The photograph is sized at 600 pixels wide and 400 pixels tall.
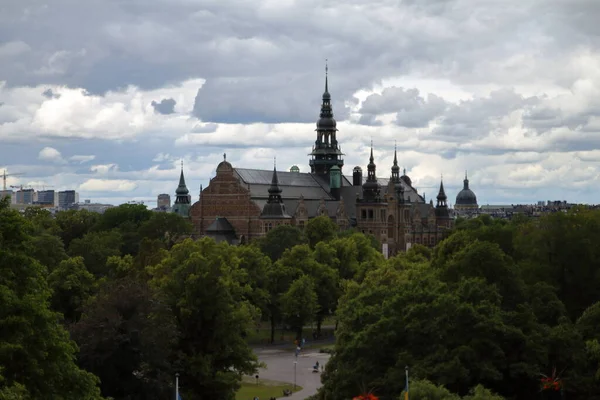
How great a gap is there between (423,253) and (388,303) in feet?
225

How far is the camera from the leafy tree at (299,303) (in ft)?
335

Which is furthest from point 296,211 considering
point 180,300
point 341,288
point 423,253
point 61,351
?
point 61,351

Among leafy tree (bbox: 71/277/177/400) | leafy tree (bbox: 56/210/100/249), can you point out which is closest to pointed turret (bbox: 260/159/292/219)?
leafy tree (bbox: 56/210/100/249)

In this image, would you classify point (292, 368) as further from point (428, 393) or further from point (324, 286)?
point (428, 393)

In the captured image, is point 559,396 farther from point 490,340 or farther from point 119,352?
point 119,352

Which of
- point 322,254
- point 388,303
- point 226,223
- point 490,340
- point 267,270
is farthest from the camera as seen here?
point 226,223

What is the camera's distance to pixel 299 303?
335 feet

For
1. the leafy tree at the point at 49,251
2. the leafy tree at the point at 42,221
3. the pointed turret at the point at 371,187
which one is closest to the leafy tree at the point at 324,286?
the leafy tree at the point at 49,251

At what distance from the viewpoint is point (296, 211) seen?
561 feet

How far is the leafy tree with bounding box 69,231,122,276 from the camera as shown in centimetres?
11522

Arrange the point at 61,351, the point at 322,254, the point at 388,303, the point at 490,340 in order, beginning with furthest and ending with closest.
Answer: the point at 322,254
the point at 388,303
the point at 490,340
the point at 61,351

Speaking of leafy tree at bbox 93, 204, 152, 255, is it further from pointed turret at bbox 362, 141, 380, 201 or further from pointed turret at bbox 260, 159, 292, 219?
pointed turret at bbox 362, 141, 380, 201

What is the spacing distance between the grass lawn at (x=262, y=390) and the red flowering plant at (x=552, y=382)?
24.8 meters

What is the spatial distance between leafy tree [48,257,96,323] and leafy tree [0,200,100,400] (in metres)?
35.9
